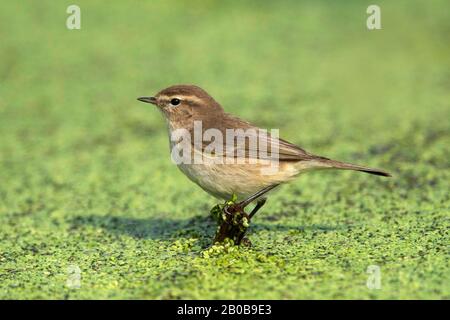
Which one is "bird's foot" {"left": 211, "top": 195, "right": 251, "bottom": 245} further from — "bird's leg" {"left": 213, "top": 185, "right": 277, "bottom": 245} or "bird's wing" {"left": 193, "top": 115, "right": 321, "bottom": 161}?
"bird's wing" {"left": 193, "top": 115, "right": 321, "bottom": 161}

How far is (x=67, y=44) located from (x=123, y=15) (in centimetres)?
101

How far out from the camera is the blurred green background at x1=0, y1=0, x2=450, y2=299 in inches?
162

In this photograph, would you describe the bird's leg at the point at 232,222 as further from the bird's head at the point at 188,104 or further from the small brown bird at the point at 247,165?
the bird's head at the point at 188,104

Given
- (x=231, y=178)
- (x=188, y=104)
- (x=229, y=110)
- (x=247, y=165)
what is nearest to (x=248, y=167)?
(x=247, y=165)

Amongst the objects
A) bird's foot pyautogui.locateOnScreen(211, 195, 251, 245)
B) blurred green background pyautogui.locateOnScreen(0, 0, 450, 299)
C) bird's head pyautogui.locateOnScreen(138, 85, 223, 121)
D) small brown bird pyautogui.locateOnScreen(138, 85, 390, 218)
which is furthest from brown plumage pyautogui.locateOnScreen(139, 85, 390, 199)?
blurred green background pyautogui.locateOnScreen(0, 0, 450, 299)

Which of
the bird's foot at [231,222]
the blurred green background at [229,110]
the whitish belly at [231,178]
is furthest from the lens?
the whitish belly at [231,178]

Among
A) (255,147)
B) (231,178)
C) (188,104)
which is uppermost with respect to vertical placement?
(188,104)

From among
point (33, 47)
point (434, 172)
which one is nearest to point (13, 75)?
point (33, 47)

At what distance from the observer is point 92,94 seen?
26.3ft

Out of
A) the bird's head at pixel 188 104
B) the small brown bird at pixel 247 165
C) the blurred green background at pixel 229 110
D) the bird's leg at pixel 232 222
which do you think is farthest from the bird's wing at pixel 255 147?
the blurred green background at pixel 229 110

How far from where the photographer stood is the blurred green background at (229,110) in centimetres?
412

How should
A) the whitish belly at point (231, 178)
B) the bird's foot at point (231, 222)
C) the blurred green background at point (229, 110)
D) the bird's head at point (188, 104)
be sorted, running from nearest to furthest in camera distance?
1. the blurred green background at point (229, 110)
2. the bird's foot at point (231, 222)
3. the whitish belly at point (231, 178)
4. the bird's head at point (188, 104)

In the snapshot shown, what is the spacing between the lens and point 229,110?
7.64m

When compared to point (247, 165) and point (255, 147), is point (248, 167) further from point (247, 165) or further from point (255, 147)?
point (255, 147)
